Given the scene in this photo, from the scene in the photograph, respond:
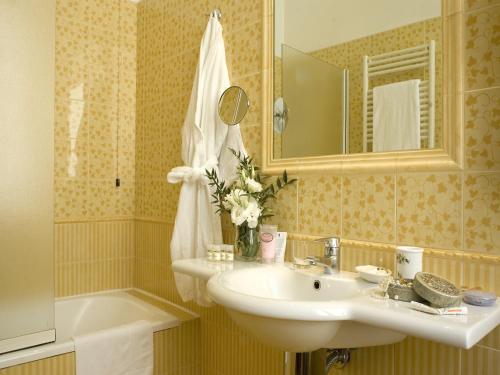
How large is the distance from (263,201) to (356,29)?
688mm

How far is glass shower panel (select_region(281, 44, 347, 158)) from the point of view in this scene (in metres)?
1.38

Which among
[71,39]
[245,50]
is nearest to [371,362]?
[245,50]

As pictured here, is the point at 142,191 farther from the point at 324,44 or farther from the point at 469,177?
the point at 469,177

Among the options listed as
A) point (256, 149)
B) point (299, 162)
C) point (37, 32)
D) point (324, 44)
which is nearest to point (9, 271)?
point (37, 32)

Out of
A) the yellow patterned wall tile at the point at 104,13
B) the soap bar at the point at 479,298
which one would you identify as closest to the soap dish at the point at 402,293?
the soap bar at the point at 479,298

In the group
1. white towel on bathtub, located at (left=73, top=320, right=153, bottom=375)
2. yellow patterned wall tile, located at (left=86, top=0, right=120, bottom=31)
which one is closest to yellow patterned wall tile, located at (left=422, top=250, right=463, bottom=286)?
white towel on bathtub, located at (left=73, top=320, right=153, bottom=375)

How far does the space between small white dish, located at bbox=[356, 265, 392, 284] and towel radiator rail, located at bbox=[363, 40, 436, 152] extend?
382 mm

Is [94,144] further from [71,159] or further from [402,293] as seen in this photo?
[402,293]

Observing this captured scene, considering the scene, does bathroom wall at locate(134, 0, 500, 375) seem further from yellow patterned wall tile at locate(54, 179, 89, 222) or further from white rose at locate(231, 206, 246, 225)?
yellow patterned wall tile at locate(54, 179, 89, 222)

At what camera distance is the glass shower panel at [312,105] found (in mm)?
1381

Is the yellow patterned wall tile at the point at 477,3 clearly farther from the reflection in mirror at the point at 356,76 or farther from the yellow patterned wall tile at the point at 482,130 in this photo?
the yellow patterned wall tile at the point at 482,130

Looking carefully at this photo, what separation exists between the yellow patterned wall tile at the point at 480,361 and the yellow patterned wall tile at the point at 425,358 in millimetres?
20

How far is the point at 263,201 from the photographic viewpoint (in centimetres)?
149

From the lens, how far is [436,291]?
0.86 metres
